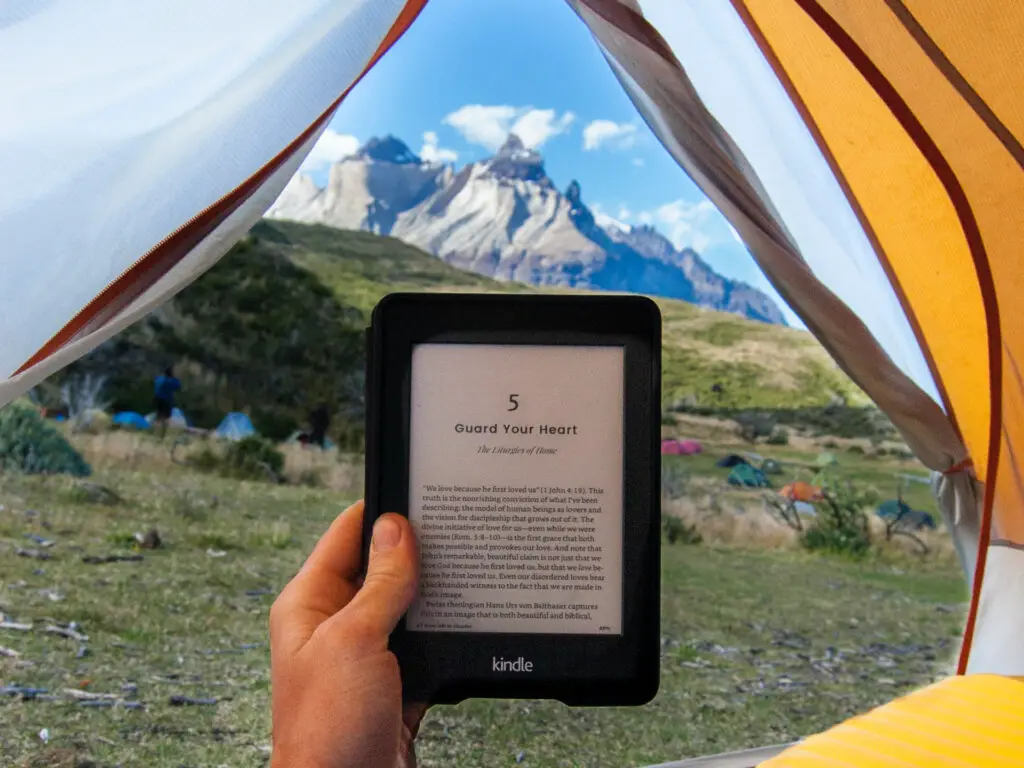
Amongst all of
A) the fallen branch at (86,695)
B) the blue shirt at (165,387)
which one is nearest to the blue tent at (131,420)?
the blue shirt at (165,387)

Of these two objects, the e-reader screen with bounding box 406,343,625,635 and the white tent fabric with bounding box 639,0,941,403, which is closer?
the e-reader screen with bounding box 406,343,625,635

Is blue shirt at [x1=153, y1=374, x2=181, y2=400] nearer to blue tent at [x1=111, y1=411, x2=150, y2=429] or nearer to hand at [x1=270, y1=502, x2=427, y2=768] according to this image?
blue tent at [x1=111, y1=411, x2=150, y2=429]

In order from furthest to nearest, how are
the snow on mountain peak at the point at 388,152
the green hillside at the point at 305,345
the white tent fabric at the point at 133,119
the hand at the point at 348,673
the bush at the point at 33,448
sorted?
the snow on mountain peak at the point at 388,152, the green hillside at the point at 305,345, the bush at the point at 33,448, the white tent fabric at the point at 133,119, the hand at the point at 348,673

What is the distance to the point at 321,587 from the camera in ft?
1.69

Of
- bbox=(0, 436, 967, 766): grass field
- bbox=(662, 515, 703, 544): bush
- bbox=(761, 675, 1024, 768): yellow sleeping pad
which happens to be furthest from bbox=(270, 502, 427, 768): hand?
bbox=(662, 515, 703, 544): bush

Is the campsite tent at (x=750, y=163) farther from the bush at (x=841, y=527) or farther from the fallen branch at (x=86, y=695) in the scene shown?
the bush at (x=841, y=527)

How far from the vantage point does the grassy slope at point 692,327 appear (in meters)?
3.15

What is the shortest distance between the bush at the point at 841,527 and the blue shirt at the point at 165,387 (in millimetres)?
2497

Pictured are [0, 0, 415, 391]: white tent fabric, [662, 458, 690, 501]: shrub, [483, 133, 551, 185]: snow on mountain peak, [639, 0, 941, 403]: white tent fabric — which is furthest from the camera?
[483, 133, 551, 185]: snow on mountain peak

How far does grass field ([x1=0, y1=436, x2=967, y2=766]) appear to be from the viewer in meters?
1.57

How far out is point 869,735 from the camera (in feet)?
1.97

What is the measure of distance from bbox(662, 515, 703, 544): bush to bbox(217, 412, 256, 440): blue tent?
5.37 feet

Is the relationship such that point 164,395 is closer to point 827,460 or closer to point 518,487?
point 827,460

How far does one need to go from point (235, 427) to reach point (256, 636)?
1235mm
